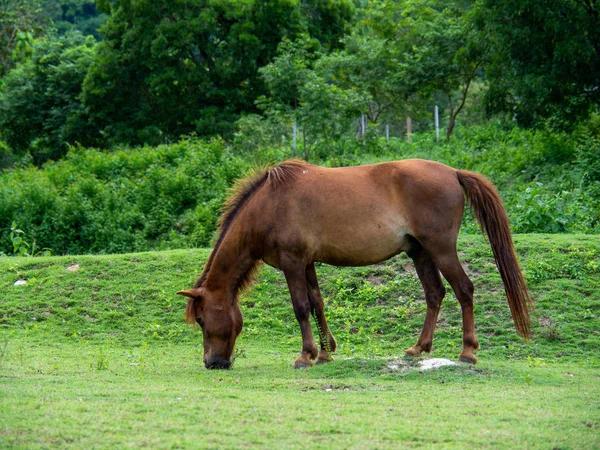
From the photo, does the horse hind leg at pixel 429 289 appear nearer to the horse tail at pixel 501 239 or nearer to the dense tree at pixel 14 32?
the horse tail at pixel 501 239

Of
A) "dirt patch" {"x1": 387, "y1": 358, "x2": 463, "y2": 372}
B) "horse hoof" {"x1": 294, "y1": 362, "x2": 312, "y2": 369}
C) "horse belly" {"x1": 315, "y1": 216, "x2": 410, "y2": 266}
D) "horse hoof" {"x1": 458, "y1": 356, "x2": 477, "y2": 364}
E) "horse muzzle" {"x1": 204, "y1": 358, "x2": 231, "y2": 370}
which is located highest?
"horse belly" {"x1": 315, "y1": 216, "x2": 410, "y2": 266}

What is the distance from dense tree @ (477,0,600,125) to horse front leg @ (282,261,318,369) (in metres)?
11.1

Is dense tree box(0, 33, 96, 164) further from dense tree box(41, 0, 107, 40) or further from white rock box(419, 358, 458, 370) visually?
white rock box(419, 358, 458, 370)

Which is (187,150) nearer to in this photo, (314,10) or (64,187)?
(64,187)

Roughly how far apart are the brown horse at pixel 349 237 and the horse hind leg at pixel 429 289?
0.01 m

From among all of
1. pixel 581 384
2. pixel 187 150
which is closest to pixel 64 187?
pixel 187 150

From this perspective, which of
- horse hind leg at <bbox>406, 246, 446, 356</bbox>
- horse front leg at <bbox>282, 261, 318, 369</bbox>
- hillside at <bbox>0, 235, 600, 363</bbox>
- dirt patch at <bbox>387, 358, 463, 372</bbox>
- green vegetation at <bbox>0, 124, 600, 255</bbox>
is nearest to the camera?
dirt patch at <bbox>387, 358, 463, 372</bbox>

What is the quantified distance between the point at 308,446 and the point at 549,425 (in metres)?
1.74

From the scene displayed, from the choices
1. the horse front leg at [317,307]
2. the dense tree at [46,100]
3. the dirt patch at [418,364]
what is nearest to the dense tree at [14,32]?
the dense tree at [46,100]

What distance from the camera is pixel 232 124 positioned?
89.2 feet

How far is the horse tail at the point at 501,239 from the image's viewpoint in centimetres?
779

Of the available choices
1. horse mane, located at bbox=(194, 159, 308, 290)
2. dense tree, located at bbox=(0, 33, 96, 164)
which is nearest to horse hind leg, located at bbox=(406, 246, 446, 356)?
horse mane, located at bbox=(194, 159, 308, 290)

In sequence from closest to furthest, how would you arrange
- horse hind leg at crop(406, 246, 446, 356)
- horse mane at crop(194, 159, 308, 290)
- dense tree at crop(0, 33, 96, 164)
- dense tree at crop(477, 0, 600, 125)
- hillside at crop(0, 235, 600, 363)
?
1. horse hind leg at crop(406, 246, 446, 356)
2. horse mane at crop(194, 159, 308, 290)
3. hillside at crop(0, 235, 600, 363)
4. dense tree at crop(477, 0, 600, 125)
5. dense tree at crop(0, 33, 96, 164)

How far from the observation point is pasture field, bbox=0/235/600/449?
196 inches
